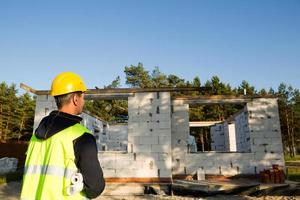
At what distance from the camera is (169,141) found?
10.1 m

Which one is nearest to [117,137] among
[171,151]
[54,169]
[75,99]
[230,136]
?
[230,136]

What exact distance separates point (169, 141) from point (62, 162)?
871 centimetres

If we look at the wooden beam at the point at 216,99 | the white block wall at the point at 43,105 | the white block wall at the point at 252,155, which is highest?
the wooden beam at the point at 216,99

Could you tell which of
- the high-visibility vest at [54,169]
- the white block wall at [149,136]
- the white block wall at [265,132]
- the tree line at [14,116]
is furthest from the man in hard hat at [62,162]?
the tree line at [14,116]

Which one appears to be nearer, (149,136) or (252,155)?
(149,136)

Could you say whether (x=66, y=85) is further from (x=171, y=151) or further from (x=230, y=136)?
(x=230, y=136)

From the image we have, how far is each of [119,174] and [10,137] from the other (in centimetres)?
2844

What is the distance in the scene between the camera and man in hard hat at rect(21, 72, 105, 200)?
1.49 meters

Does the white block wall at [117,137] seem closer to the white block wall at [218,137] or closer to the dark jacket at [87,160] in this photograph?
the white block wall at [218,137]

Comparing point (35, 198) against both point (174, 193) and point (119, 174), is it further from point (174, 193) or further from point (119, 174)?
point (119, 174)

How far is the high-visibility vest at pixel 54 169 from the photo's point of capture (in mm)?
1502

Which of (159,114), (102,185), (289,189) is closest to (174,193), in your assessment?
(159,114)

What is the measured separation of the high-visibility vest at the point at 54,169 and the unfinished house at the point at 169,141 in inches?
336

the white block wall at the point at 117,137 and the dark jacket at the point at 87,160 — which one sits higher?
the white block wall at the point at 117,137
